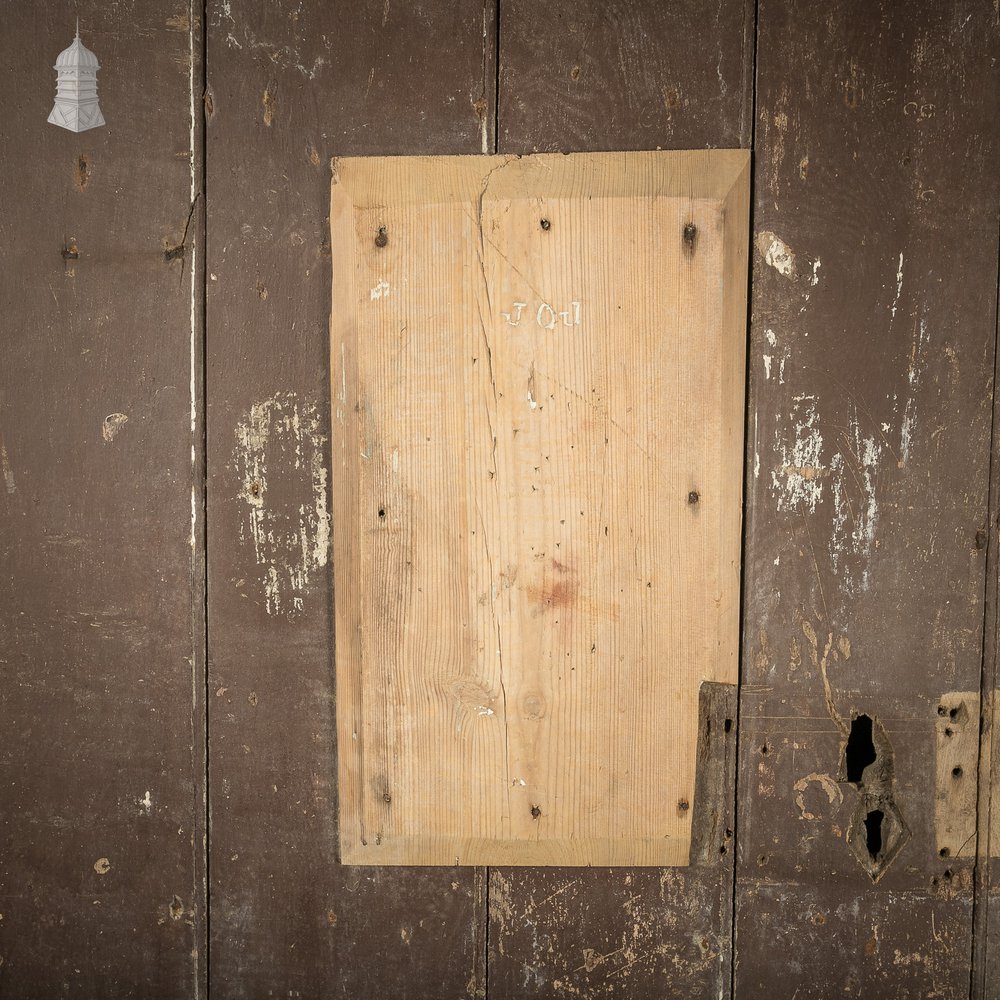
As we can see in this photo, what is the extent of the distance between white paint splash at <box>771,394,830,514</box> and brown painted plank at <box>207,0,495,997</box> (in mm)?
633

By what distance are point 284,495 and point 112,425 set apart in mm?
279

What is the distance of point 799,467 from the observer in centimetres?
110

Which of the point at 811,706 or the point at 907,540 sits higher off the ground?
the point at 907,540

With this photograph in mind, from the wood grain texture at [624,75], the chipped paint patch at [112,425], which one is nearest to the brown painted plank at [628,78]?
the wood grain texture at [624,75]

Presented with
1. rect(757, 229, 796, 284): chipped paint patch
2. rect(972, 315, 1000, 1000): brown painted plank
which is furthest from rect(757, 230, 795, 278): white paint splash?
rect(972, 315, 1000, 1000): brown painted plank

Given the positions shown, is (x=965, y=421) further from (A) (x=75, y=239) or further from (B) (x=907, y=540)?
(A) (x=75, y=239)

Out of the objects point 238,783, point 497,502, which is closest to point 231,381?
point 497,502

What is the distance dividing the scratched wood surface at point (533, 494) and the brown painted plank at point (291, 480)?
49mm

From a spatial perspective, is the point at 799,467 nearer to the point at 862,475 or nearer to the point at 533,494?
the point at 862,475

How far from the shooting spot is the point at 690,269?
1.07 m

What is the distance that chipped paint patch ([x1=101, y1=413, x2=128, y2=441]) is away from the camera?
1.12m

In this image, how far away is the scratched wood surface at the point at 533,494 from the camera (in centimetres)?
107

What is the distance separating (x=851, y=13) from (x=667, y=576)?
846mm

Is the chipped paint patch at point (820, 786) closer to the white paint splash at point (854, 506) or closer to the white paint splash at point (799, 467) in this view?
the white paint splash at point (854, 506)
